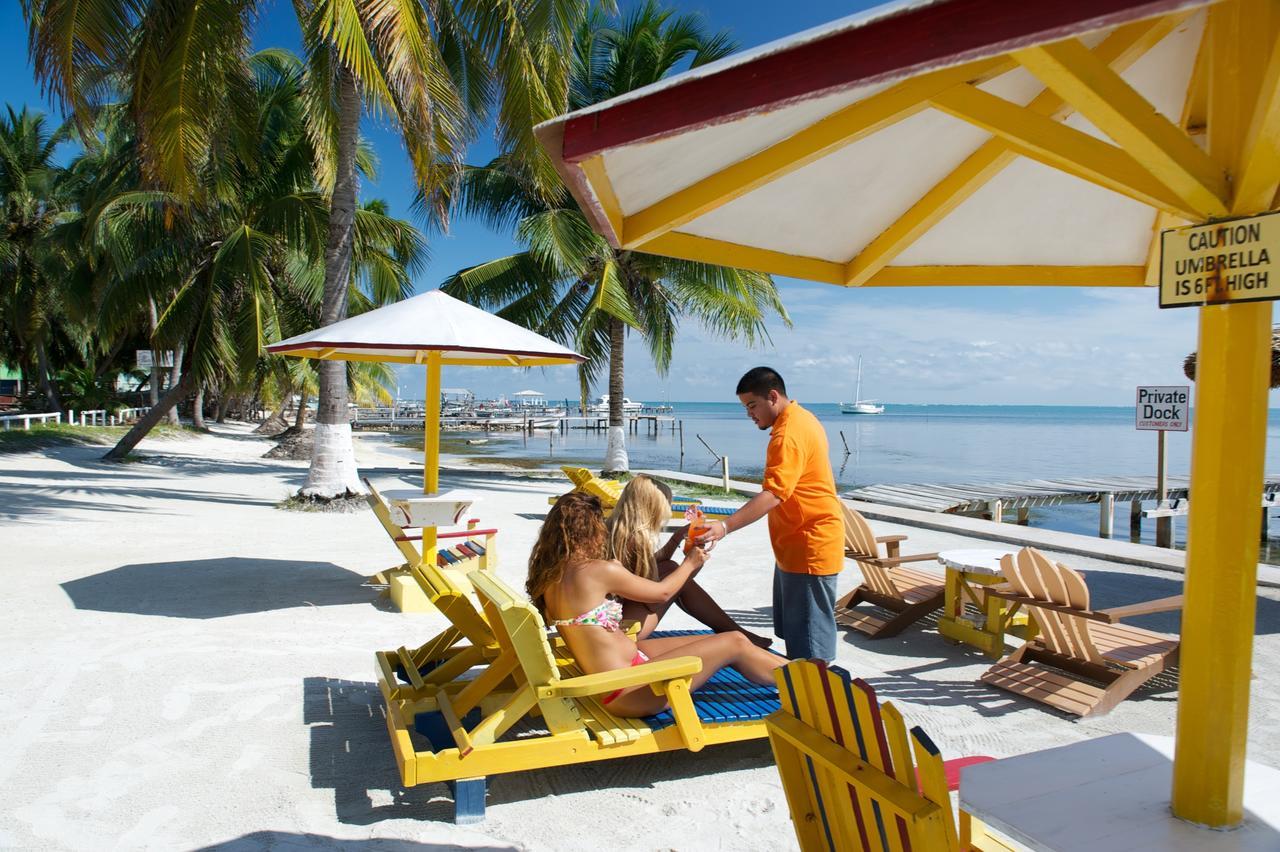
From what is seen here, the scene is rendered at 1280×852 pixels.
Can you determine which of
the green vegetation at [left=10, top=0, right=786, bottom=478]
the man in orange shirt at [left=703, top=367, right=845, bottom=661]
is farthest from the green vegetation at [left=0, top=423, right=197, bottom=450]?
the man in orange shirt at [left=703, top=367, right=845, bottom=661]

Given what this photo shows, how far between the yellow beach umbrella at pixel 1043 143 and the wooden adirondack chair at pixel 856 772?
1.84 ft

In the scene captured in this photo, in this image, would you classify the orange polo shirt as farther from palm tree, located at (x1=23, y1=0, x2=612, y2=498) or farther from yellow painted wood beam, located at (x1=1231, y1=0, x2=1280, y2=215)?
palm tree, located at (x1=23, y1=0, x2=612, y2=498)

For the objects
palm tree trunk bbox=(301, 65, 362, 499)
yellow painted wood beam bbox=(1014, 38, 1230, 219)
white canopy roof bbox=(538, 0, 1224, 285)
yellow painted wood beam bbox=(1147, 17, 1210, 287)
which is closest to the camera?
white canopy roof bbox=(538, 0, 1224, 285)

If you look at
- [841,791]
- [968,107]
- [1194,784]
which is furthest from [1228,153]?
[841,791]

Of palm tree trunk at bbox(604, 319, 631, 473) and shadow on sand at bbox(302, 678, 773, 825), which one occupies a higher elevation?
palm tree trunk at bbox(604, 319, 631, 473)

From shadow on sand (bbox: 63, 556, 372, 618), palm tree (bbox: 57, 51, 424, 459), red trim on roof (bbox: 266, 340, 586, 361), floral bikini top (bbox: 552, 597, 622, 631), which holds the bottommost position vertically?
shadow on sand (bbox: 63, 556, 372, 618)

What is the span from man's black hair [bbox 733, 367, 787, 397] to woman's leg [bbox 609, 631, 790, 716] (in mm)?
1113

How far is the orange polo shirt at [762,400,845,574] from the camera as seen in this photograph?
13.1ft

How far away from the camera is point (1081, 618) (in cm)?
472

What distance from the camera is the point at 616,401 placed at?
1834cm

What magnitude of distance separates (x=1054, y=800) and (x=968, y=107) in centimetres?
156

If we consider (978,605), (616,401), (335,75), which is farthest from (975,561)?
(616,401)

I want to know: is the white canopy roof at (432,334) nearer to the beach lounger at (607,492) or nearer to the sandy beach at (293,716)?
the sandy beach at (293,716)

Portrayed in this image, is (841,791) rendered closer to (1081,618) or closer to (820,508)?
(820,508)
